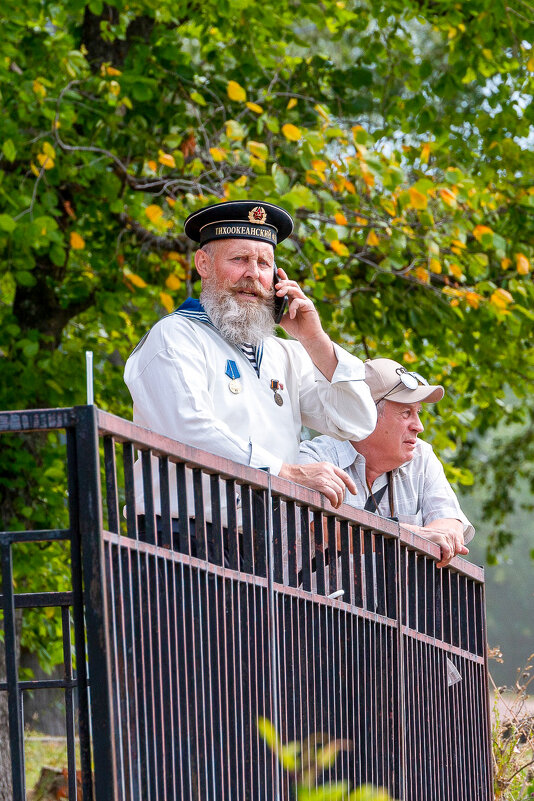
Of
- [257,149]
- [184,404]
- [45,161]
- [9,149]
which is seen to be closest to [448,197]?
[257,149]

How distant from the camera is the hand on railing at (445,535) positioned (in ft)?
15.3

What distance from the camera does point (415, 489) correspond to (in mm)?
5012

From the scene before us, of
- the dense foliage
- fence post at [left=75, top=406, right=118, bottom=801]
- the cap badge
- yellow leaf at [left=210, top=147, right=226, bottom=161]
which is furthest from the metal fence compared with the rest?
yellow leaf at [left=210, top=147, right=226, bottom=161]

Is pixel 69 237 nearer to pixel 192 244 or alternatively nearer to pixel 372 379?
pixel 192 244

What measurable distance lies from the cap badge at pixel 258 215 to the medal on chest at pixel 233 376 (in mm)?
599

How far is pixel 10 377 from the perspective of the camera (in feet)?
28.2

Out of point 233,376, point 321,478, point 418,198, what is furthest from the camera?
point 418,198

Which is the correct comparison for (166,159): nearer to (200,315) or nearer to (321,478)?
(200,315)

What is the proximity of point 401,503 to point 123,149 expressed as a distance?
4.41m

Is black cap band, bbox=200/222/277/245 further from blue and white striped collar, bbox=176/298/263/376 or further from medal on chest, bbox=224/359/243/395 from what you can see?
medal on chest, bbox=224/359/243/395

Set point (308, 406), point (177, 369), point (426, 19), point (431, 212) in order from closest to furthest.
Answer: point (177, 369) < point (308, 406) < point (431, 212) < point (426, 19)

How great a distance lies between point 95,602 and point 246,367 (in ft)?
6.02

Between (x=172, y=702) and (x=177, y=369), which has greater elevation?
(x=177, y=369)

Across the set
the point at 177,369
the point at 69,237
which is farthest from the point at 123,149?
the point at 177,369
